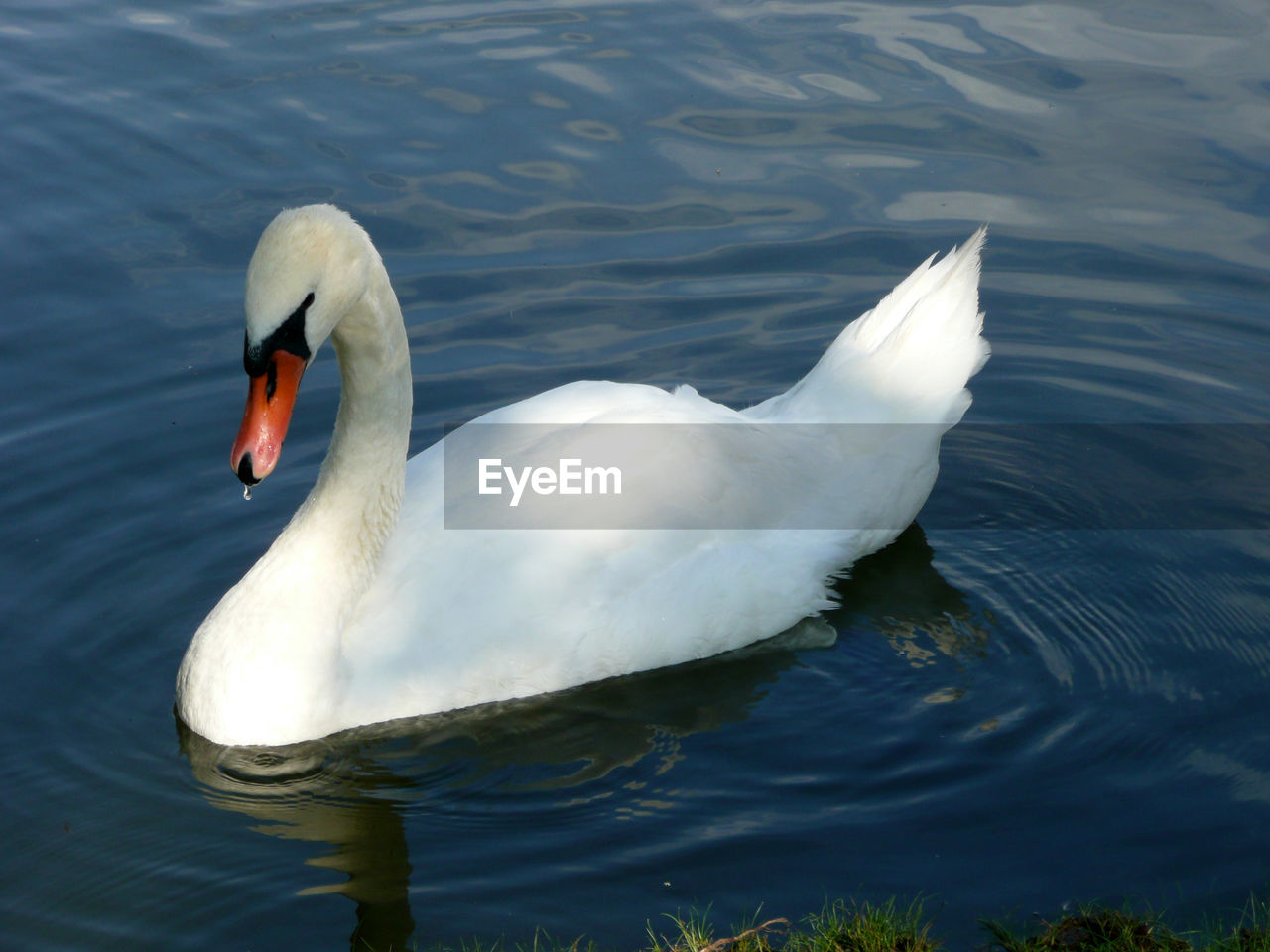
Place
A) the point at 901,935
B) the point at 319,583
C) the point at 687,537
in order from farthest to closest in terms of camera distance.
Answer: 1. the point at 687,537
2. the point at 319,583
3. the point at 901,935

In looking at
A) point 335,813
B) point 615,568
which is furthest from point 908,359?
point 335,813

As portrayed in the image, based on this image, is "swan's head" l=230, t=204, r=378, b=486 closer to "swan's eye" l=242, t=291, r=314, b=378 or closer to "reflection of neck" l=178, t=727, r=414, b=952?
"swan's eye" l=242, t=291, r=314, b=378

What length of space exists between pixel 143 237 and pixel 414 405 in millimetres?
2751

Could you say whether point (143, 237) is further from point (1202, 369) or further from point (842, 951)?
point (842, 951)

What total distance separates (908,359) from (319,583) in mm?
2988

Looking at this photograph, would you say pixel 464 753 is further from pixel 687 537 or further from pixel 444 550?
pixel 687 537

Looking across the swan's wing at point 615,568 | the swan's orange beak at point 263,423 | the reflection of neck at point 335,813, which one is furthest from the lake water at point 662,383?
the swan's orange beak at point 263,423

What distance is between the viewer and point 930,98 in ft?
37.2

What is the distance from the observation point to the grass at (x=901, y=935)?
4.57m

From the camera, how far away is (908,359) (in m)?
7.18

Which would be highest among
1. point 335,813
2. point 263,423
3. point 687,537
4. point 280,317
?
point 280,317

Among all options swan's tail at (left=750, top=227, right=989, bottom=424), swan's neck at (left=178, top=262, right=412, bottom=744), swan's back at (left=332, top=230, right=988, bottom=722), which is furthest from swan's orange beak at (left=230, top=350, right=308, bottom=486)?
swan's tail at (left=750, top=227, right=989, bottom=424)

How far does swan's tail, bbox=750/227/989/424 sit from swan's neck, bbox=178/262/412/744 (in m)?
2.09

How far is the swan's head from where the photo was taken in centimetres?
497
